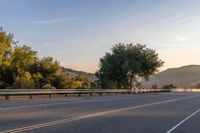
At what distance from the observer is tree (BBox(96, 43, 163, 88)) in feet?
294

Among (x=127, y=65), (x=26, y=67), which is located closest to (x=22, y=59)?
(x=26, y=67)

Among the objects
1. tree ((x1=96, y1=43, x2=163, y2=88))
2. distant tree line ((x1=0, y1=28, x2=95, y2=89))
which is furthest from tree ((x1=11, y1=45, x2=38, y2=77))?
tree ((x1=96, y1=43, x2=163, y2=88))

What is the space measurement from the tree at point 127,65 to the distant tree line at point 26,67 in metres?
14.4

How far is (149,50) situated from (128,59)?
4.29 m

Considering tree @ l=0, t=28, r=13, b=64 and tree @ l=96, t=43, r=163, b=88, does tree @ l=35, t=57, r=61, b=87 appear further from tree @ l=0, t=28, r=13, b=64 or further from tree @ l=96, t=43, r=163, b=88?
tree @ l=96, t=43, r=163, b=88

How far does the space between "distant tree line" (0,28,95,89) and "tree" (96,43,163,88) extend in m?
14.4

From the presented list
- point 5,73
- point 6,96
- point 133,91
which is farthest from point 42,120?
point 133,91

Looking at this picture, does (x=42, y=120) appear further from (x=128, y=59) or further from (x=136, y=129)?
(x=128, y=59)

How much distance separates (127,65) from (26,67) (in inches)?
892

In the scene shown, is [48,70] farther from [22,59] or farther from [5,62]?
[5,62]

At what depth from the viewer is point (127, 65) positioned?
292 ft

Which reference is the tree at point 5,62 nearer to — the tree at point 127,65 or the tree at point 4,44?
the tree at point 4,44

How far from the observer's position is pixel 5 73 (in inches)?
2657

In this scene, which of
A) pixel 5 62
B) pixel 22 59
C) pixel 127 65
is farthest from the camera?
pixel 127 65
